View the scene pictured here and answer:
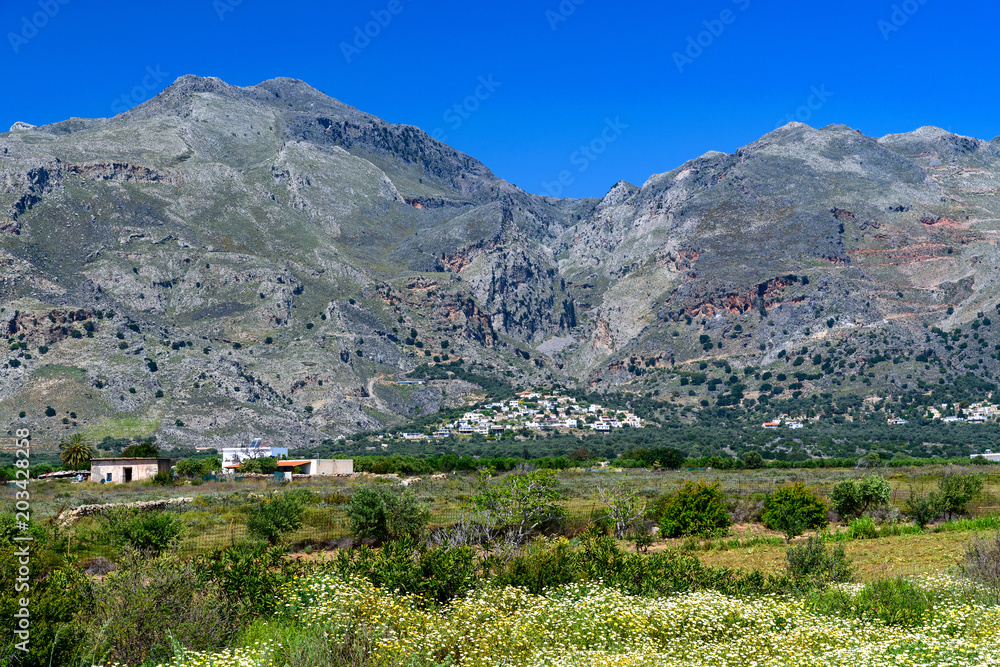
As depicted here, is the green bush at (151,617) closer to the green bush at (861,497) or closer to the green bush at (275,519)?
the green bush at (275,519)

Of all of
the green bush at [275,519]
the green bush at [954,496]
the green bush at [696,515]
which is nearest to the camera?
the green bush at [275,519]

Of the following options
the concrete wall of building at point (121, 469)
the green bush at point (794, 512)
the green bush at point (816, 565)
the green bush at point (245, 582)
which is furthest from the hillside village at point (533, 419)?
the green bush at point (245, 582)

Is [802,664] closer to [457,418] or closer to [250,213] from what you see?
[457,418]

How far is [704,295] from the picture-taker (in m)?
197

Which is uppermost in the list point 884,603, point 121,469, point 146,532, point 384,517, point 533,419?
point 533,419

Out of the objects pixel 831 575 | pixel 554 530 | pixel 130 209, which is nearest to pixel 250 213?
pixel 130 209

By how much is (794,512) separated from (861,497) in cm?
536

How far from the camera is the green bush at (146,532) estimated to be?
76.7 ft

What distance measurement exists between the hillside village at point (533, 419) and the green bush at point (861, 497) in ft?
345

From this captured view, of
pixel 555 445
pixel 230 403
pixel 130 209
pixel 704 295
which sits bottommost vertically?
pixel 555 445

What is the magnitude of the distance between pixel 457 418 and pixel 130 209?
90.8 metres

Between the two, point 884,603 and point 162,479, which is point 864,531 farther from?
point 162,479

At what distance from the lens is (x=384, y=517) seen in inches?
1165

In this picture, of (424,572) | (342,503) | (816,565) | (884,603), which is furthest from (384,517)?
(884,603)
